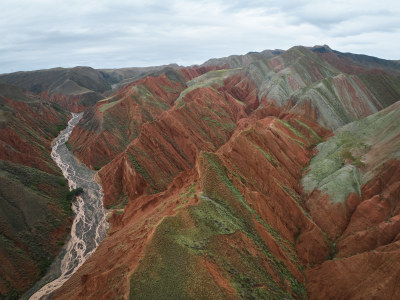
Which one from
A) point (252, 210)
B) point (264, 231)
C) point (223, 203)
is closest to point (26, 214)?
point (223, 203)

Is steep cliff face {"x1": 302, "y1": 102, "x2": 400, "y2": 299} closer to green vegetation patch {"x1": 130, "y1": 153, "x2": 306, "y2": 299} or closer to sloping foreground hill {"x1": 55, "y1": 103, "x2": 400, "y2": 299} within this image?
sloping foreground hill {"x1": 55, "y1": 103, "x2": 400, "y2": 299}

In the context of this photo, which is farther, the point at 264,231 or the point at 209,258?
the point at 264,231

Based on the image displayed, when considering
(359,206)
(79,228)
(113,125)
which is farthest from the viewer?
(113,125)

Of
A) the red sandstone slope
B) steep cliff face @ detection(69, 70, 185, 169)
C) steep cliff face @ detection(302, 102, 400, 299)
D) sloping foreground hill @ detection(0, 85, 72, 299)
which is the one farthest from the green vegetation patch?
steep cliff face @ detection(69, 70, 185, 169)

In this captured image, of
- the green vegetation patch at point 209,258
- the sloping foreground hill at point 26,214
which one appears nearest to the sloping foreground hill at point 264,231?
the green vegetation patch at point 209,258

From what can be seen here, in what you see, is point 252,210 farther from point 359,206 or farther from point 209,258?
point 359,206

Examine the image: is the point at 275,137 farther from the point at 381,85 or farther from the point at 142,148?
the point at 381,85

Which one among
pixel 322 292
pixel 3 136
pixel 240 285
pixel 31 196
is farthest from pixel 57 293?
pixel 3 136
